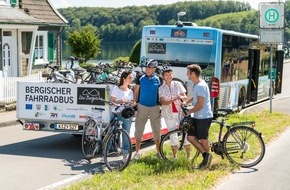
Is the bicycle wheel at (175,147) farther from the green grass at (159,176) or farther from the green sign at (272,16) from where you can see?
the green sign at (272,16)

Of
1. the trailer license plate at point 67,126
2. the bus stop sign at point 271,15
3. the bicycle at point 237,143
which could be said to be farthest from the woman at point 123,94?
the bus stop sign at point 271,15

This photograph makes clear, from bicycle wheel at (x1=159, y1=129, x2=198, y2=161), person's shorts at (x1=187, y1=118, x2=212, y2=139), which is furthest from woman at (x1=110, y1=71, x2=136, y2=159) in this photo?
person's shorts at (x1=187, y1=118, x2=212, y2=139)

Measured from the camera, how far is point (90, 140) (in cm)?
1082

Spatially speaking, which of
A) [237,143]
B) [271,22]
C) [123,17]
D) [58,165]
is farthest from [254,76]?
[123,17]

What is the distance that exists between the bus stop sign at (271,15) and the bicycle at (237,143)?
9559mm

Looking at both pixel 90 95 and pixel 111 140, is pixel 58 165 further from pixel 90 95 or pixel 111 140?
pixel 90 95

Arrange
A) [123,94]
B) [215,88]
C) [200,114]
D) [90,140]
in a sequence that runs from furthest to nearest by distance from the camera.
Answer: [215,88]
[90,140]
[123,94]
[200,114]

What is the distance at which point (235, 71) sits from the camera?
19.7m

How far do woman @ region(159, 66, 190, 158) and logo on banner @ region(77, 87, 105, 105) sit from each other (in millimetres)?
1573

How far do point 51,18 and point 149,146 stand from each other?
1002 inches

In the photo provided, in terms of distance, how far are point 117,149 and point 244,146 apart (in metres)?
2.21

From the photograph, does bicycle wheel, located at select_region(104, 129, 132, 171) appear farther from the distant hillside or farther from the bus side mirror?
the distant hillside

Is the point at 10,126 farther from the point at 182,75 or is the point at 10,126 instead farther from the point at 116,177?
the point at 116,177

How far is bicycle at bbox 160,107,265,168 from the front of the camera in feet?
32.1
